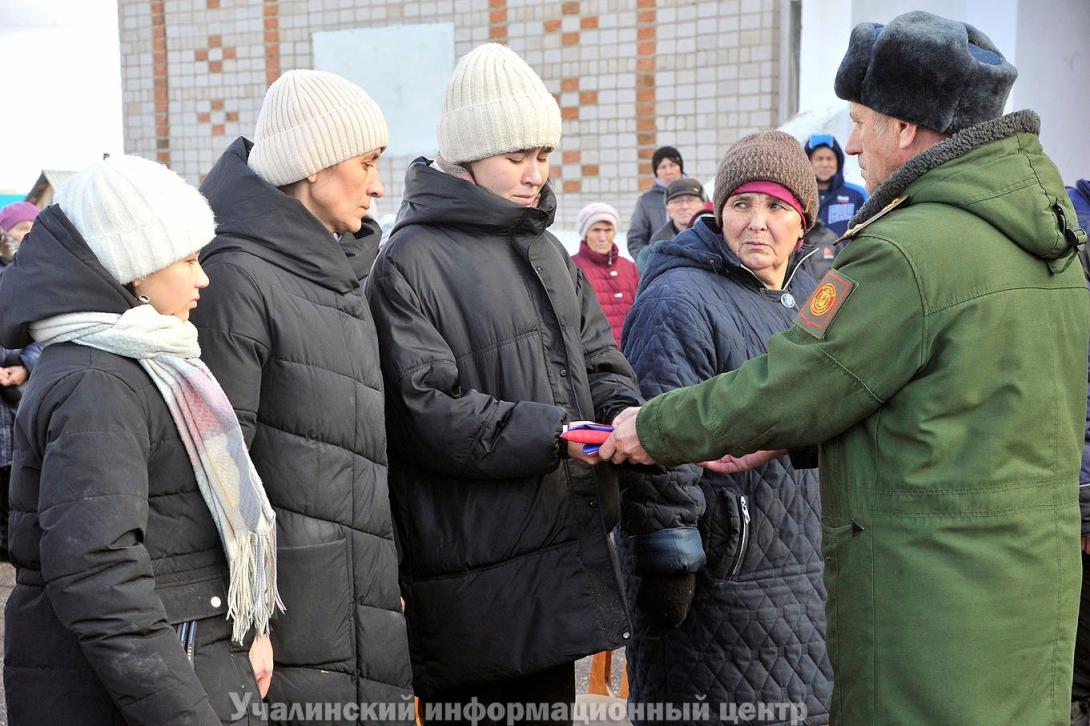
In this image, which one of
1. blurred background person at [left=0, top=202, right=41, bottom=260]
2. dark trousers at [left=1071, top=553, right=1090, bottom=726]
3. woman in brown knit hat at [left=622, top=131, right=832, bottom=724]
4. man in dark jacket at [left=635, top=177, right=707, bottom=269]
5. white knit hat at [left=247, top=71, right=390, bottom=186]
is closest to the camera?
white knit hat at [left=247, top=71, right=390, bottom=186]

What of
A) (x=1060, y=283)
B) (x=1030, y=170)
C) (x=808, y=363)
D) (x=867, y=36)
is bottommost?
(x=808, y=363)

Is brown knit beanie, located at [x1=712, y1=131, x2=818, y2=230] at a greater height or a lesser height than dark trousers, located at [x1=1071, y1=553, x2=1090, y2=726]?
greater

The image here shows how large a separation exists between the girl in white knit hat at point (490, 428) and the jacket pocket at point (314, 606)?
36 cm

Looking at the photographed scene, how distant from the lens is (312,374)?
2.29m

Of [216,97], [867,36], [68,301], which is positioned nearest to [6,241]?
[216,97]

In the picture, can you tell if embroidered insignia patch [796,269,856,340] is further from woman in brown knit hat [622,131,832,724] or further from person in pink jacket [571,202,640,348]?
person in pink jacket [571,202,640,348]

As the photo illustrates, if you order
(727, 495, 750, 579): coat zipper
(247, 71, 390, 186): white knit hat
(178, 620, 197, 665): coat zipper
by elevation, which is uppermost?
(247, 71, 390, 186): white knit hat

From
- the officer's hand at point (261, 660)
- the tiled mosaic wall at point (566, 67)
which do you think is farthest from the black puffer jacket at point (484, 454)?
the tiled mosaic wall at point (566, 67)

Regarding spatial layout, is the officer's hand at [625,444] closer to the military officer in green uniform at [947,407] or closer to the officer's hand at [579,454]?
the officer's hand at [579,454]

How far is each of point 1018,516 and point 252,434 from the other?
1.36m

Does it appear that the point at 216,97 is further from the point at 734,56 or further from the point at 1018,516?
the point at 1018,516

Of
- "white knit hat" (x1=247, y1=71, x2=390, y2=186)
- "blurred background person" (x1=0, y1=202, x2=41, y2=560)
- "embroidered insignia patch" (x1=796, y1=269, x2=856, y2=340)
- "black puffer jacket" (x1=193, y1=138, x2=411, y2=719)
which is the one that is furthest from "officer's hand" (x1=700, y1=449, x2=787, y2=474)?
"blurred background person" (x1=0, y1=202, x2=41, y2=560)

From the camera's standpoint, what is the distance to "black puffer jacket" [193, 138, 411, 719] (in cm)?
223

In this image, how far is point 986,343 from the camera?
2.01 metres
